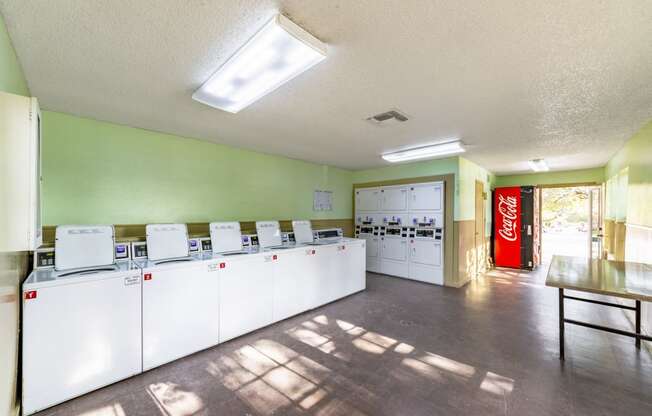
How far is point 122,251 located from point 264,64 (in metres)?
2.40

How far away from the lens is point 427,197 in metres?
5.18

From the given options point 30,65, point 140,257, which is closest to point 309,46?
point 30,65

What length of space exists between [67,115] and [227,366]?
3.08 m

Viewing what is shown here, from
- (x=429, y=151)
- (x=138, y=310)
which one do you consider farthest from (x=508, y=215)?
(x=138, y=310)

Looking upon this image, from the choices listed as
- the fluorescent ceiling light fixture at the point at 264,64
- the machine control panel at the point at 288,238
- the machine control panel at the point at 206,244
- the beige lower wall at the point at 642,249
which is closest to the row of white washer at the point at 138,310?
the machine control panel at the point at 206,244

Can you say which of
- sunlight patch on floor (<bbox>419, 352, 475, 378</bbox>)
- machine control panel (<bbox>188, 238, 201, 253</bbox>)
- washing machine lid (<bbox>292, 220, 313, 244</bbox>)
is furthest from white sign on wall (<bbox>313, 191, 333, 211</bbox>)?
sunlight patch on floor (<bbox>419, 352, 475, 378</bbox>)

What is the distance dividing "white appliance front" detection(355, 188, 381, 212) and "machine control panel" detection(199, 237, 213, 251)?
3842 mm

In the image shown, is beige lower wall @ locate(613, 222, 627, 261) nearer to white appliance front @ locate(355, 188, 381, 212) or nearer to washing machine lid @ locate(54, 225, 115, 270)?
white appliance front @ locate(355, 188, 381, 212)

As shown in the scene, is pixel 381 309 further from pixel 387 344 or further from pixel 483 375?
pixel 483 375

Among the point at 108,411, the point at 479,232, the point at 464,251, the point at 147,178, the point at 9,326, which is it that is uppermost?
the point at 147,178

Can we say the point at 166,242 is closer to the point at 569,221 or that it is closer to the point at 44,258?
the point at 44,258

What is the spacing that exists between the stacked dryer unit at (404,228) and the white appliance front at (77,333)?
4671 mm

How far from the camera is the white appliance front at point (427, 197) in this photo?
4996 millimetres

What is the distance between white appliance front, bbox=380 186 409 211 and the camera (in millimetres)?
5520
